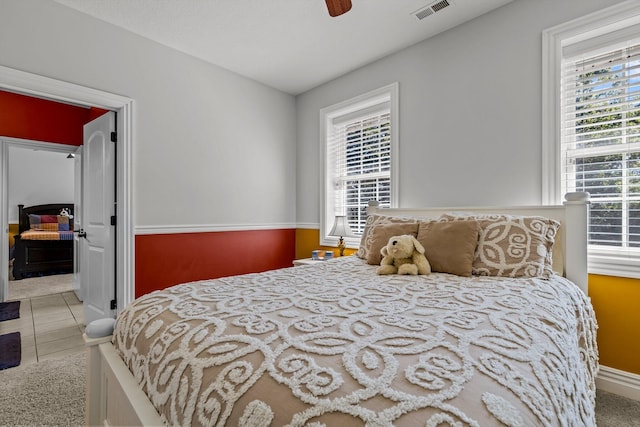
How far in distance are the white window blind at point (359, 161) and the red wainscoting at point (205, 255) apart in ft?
2.99

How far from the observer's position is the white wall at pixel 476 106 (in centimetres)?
226

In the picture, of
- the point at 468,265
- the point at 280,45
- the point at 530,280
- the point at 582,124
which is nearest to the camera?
the point at 530,280

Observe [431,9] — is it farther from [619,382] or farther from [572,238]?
[619,382]

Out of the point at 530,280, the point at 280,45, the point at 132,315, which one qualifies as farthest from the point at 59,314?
the point at 530,280

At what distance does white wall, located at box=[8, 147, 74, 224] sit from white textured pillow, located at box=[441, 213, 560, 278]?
802 centimetres

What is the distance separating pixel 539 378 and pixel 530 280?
3.52ft

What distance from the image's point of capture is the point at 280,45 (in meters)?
2.98

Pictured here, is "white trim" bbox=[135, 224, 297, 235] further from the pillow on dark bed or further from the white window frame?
the pillow on dark bed

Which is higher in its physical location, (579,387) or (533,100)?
(533,100)

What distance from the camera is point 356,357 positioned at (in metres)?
0.71

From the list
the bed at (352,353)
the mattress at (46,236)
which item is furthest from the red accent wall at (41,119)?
the bed at (352,353)

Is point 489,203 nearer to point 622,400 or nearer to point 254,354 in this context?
point 622,400

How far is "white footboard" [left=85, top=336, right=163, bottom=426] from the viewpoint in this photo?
2.95 ft

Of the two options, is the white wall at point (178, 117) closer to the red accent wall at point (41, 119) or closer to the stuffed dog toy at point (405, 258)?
the red accent wall at point (41, 119)
